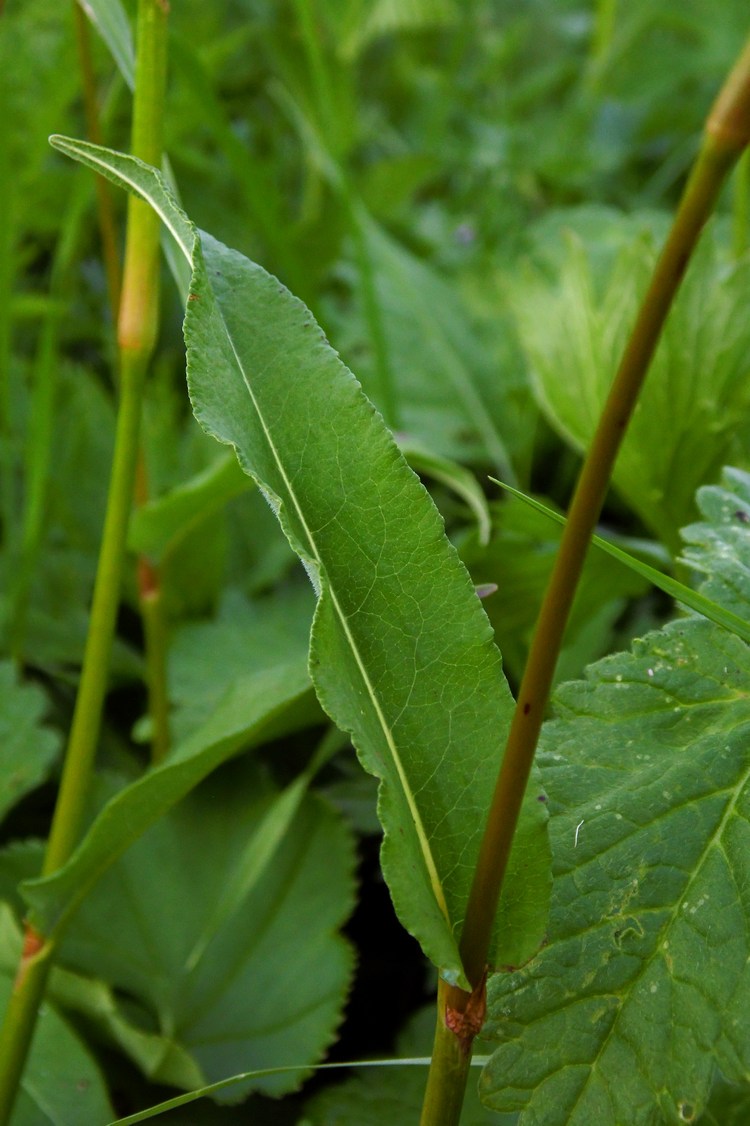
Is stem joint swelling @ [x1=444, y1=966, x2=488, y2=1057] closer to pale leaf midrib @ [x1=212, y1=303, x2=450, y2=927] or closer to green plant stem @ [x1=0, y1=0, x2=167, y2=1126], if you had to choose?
pale leaf midrib @ [x1=212, y1=303, x2=450, y2=927]

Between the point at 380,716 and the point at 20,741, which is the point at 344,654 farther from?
the point at 20,741

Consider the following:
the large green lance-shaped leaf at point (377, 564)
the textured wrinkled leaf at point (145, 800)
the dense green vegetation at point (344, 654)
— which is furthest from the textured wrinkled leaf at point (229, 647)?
the large green lance-shaped leaf at point (377, 564)

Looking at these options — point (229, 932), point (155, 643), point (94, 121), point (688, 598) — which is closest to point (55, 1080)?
point (229, 932)

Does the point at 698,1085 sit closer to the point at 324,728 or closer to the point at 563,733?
the point at 563,733

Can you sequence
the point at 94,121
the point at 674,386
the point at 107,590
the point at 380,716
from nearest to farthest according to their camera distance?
the point at 380,716 → the point at 107,590 → the point at 94,121 → the point at 674,386

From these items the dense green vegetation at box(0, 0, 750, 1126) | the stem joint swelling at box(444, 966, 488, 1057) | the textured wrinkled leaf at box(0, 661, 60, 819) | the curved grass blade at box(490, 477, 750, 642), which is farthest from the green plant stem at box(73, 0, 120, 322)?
the stem joint swelling at box(444, 966, 488, 1057)

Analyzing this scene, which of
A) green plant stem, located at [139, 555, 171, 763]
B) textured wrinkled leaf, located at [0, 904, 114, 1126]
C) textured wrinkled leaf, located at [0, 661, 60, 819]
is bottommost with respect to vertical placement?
textured wrinkled leaf, located at [0, 904, 114, 1126]

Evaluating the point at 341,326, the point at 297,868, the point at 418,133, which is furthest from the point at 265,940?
the point at 418,133
